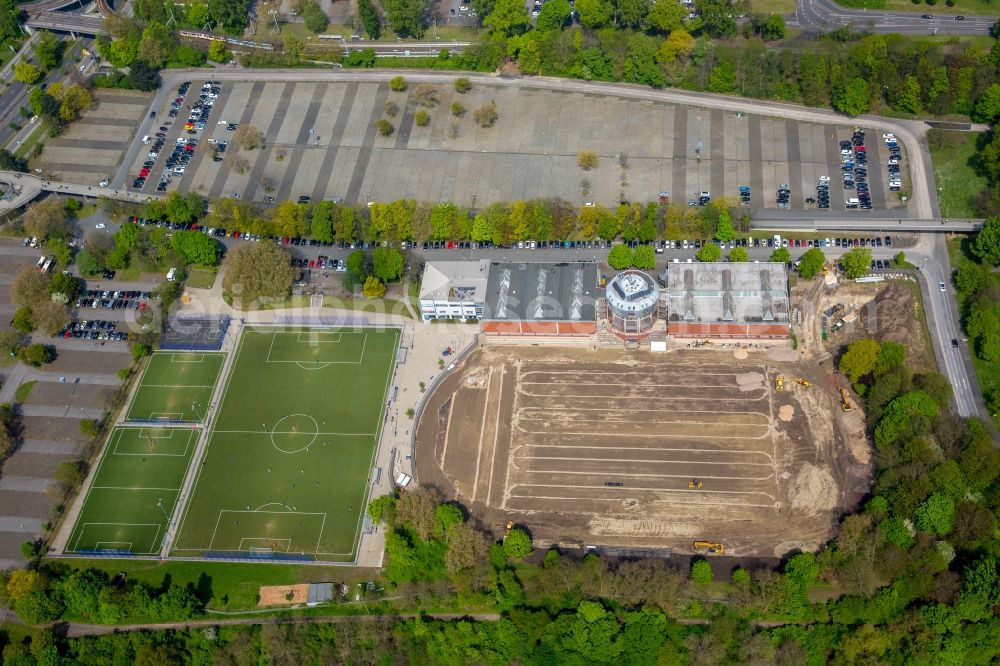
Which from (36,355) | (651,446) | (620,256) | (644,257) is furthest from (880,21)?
(36,355)

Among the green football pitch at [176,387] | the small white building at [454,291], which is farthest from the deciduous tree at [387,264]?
the green football pitch at [176,387]

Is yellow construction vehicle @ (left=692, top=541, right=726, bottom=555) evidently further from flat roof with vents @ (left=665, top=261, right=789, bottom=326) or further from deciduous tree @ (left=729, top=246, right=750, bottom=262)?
deciduous tree @ (left=729, top=246, right=750, bottom=262)

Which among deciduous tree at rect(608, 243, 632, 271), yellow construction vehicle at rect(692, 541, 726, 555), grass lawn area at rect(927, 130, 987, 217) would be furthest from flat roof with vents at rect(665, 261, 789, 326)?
grass lawn area at rect(927, 130, 987, 217)

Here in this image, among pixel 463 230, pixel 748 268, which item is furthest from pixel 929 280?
pixel 463 230

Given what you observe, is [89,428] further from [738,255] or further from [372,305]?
[738,255]

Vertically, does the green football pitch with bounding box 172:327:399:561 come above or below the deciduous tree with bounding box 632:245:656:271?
below

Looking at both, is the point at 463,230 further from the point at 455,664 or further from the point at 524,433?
the point at 455,664

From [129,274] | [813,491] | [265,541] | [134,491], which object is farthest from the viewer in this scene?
[129,274]

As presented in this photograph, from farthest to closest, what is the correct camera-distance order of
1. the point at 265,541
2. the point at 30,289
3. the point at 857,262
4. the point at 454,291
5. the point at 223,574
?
the point at 30,289 < the point at 454,291 < the point at 857,262 < the point at 265,541 < the point at 223,574
